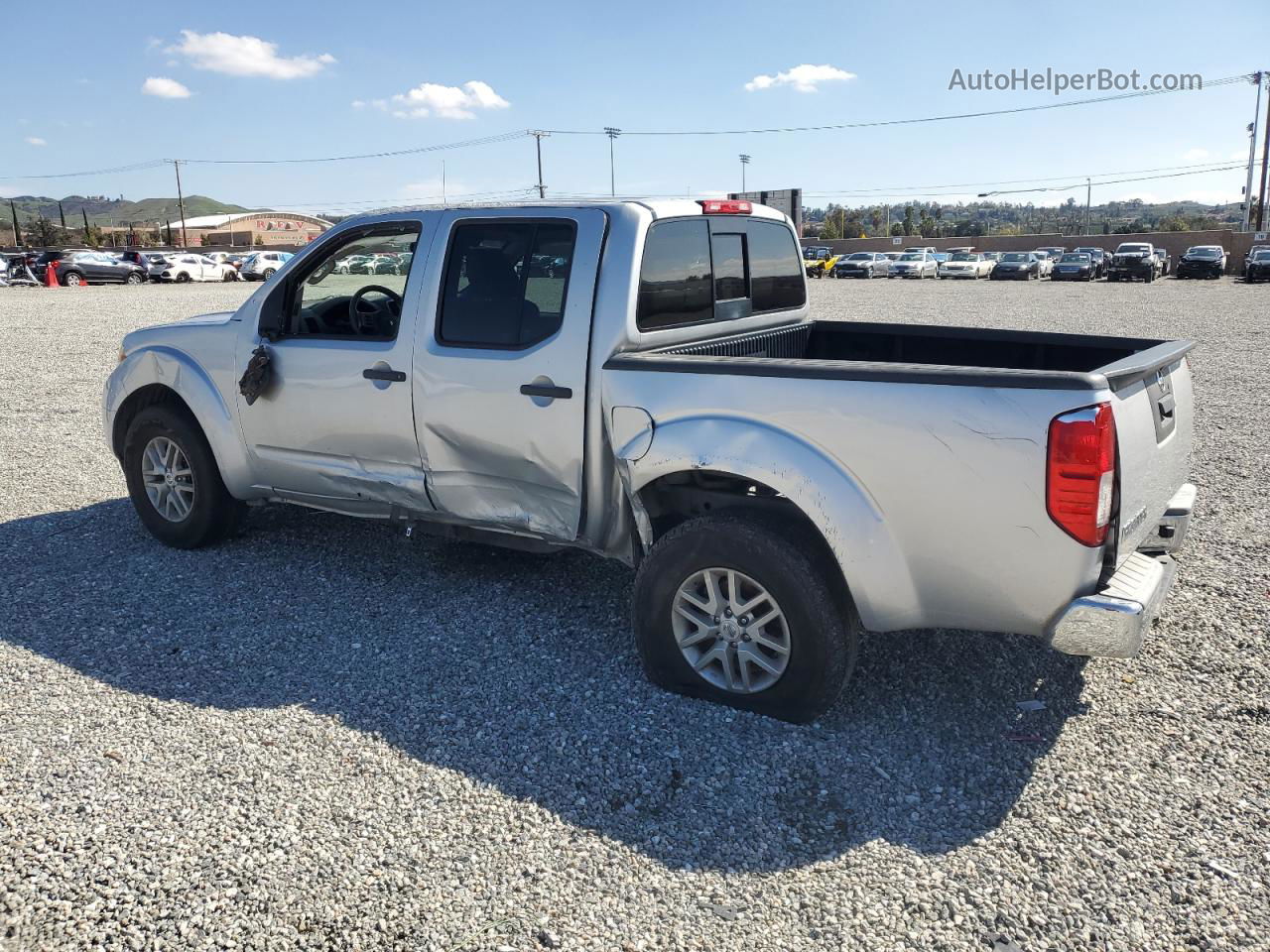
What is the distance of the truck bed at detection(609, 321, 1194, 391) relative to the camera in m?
3.22

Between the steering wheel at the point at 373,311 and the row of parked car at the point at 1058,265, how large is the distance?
3733 centimetres

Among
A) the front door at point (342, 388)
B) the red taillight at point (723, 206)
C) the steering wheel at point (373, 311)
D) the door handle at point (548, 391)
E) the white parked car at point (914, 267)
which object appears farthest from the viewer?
the white parked car at point (914, 267)

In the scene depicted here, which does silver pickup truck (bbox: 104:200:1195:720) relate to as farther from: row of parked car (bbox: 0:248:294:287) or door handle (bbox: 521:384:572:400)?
row of parked car (bbox: 0:248:294:287)

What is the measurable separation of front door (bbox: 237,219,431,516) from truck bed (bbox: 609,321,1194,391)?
1.37 metres

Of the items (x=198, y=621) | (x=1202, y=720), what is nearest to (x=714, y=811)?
(x=1202, y=720)

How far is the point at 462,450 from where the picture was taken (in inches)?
181

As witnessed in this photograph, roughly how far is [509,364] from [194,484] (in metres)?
2.39

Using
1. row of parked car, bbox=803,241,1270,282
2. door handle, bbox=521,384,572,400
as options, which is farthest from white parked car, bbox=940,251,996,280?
door handle, bbox=521,384,572,400

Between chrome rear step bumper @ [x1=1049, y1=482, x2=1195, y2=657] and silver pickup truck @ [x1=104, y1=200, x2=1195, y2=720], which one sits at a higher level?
silver pickup truck @ [x1=104, y1=200, x2=1195, y2=720]

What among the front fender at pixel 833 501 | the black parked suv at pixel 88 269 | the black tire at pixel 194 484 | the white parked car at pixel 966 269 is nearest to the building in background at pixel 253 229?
the black parked suv at pixel 88 269

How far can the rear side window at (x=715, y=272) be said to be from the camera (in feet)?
14.3

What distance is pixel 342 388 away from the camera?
16.2 feet

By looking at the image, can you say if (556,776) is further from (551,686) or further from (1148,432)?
(1148,432)

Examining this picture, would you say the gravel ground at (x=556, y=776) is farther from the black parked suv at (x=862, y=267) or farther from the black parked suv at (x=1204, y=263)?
the black parked suv at (x=862, y=267)
